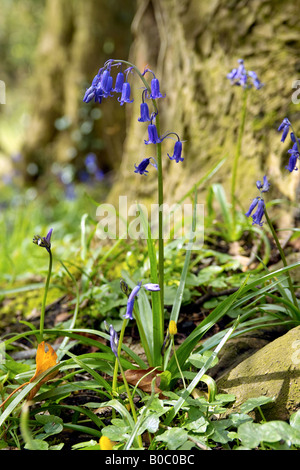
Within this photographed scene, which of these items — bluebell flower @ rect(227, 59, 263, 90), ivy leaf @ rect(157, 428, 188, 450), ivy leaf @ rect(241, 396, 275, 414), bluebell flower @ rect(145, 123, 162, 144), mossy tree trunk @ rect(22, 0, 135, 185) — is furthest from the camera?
mossy tree trunk @ rect(22, 0, 135, 185)

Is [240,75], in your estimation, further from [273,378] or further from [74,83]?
[74,83]

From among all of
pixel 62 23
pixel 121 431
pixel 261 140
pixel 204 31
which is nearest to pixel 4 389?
pixel 121 431

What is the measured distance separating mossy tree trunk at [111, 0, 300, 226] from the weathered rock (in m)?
1.41

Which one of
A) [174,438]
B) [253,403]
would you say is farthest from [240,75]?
[174,438]

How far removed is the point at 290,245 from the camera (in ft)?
8.73

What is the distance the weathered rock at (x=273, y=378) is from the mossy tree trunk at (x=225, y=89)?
1408mm

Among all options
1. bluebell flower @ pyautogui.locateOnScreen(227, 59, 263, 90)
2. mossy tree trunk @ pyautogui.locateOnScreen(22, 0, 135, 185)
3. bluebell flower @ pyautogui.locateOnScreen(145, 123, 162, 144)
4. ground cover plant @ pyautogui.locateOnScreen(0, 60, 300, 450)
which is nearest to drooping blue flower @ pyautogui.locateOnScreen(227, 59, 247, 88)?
bluebell flower @ pyautogui.locateOnScreen(227, 59, 263, 90)

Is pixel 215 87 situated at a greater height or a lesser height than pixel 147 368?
greater

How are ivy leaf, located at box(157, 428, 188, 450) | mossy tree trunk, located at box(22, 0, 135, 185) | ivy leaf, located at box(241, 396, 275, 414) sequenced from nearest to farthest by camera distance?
1. ivy leaf, located at box(157, 428, 188, 450)
2. ivy leaf, located at box(241, 396, 275, 414)
3. mossy tree trunk, located at box(22, 0, 135, 185)

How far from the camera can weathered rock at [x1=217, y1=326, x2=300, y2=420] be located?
1504 millimetres

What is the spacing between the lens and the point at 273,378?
1580 mm

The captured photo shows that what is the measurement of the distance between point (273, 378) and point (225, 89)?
7.55 feet

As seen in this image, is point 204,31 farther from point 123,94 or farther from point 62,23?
point 62,23

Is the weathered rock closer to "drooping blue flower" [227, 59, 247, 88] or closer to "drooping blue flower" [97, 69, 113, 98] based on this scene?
"drooping blue flower" [97, 69, 113, 98]
